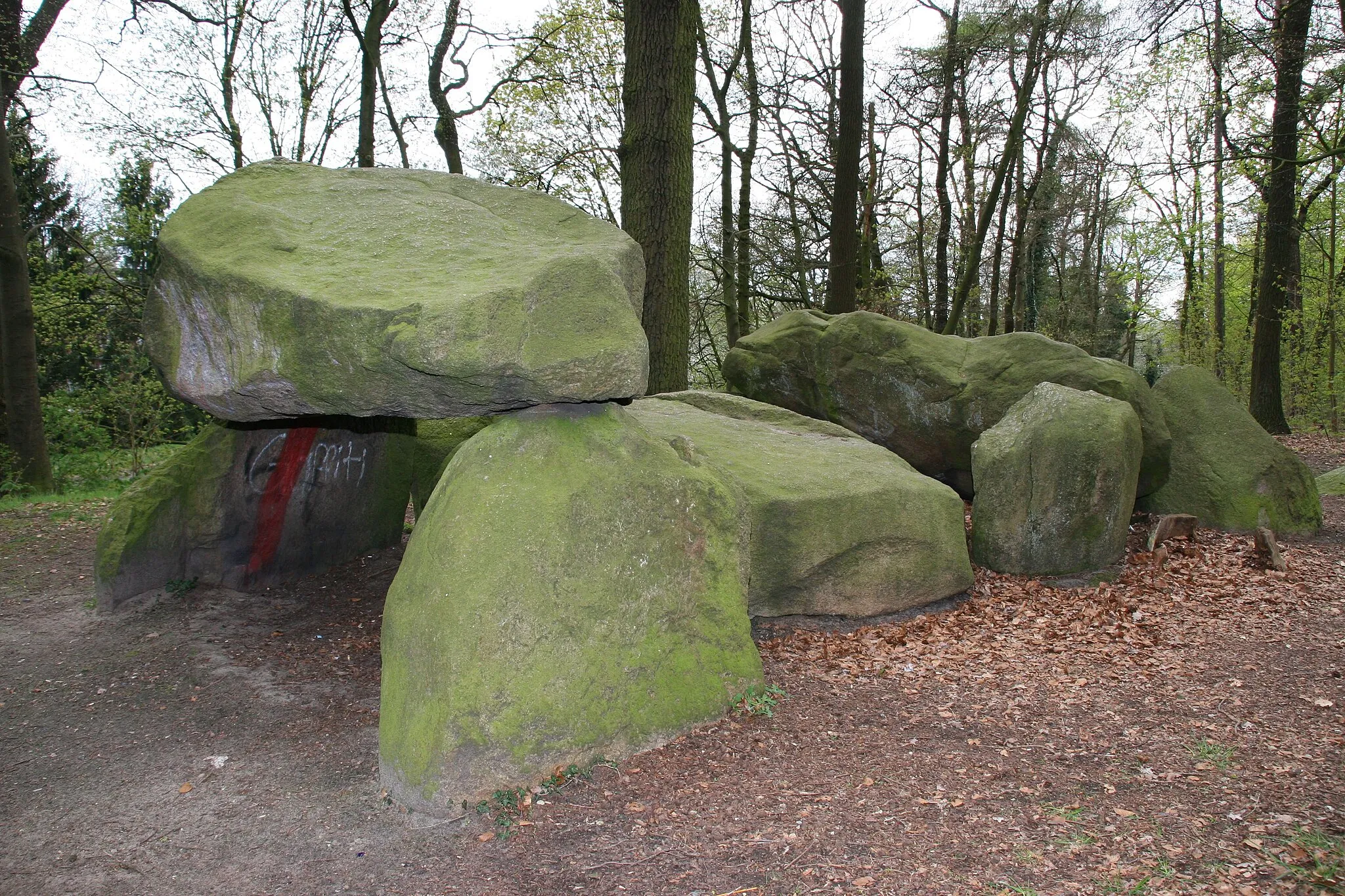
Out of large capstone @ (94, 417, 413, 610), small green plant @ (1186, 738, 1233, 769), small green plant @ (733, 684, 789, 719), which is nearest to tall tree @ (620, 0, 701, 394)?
large capstone @ (94, 417, 413, 610)

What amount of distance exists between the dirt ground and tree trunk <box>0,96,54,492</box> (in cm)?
578

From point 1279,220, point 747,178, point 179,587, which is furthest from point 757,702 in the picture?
point 747,178

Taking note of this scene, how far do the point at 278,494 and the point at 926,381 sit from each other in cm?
527

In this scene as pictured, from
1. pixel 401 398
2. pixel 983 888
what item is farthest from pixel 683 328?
pixel 983 888

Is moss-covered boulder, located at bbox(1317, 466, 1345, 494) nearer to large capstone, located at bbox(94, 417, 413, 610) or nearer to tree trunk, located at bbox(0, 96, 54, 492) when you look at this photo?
large capstone, located at bbox(94, 417, 413, 610)

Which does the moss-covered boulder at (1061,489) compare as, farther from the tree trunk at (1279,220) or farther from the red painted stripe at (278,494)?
the tree trunk at (1279,220)

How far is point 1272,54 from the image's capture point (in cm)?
1018

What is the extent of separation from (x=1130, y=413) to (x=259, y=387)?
553 cm

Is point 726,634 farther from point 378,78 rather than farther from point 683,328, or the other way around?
point 378,78

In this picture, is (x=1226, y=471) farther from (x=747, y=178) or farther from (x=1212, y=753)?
(x=747, y=178)

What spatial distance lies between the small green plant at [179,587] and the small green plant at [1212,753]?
5.80 meters

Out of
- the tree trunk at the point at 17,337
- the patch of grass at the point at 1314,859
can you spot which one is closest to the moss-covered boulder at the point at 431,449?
the patch of grass at the point at 1314,859

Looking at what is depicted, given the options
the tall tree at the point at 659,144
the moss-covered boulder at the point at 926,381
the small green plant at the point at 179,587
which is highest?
the tall tree at the point at 659,144

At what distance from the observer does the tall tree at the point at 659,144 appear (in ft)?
23.6
